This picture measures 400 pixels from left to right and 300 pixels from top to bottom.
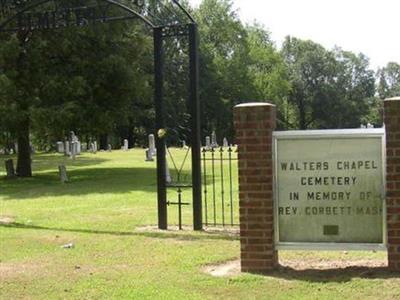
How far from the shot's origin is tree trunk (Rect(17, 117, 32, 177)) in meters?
24.1

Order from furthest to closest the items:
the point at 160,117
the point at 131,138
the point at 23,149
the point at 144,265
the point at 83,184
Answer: the point at 131,138 → the point at 23,149 → the point at 83,184 → the point at 160,117 → the point at 144,265

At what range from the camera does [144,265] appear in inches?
308

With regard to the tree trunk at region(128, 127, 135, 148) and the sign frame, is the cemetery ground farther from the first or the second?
the tree trunk at region(128, 127, 135, 148)

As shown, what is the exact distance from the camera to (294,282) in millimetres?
6535

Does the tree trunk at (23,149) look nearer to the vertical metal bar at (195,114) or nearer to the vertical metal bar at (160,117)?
the vertical metal bar at (160,117)

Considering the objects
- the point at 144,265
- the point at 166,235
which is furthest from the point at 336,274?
the point at 166,235

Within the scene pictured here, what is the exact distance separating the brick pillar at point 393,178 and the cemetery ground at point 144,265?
0.87ft

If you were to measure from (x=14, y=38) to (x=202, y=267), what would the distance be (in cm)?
A: 1716

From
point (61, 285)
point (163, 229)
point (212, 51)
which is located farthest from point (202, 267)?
point (212, 51)

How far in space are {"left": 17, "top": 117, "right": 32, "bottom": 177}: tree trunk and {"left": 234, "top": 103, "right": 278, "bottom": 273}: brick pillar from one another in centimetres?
1752

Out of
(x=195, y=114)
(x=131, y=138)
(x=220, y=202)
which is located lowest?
(x=220, y=202)

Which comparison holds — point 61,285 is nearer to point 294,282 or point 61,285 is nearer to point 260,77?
point 294,282

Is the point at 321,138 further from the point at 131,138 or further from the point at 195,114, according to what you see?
the point at 131,138

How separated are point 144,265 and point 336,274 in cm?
230
